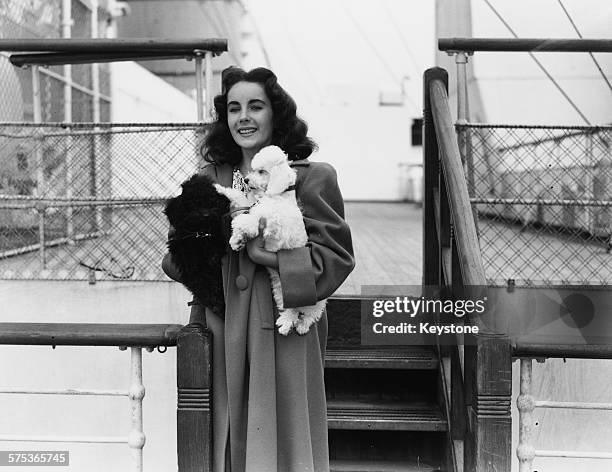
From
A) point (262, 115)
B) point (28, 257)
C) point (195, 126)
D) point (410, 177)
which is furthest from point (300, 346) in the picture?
point (410, 177)

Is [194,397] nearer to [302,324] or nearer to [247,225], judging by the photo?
[302,324]

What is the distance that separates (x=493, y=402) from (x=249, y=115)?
1.07 metres

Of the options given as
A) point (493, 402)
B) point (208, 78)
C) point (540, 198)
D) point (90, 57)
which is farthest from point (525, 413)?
point (90, 57)

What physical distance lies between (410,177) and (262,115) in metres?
12.1

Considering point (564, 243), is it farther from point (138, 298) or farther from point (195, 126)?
point (138, 298)

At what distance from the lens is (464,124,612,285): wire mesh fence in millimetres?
3268

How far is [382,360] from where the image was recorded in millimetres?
3012

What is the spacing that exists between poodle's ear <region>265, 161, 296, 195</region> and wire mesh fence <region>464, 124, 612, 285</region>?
1.61 meters

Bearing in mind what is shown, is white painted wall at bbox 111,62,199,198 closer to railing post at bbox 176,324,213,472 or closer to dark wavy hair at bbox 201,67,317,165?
dark wavy hair at bbox 201,67,317,165

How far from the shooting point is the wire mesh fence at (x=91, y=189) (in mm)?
3371

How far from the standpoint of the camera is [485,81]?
707cm

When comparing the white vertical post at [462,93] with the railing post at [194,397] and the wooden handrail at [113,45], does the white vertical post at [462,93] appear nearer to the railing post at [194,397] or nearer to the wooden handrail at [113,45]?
the wooden handrail at [113,45]

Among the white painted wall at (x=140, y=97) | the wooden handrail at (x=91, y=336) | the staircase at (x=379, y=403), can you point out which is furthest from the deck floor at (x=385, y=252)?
the white painted wall at (x=140, y=97)

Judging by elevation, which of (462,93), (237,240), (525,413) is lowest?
(525,413)
